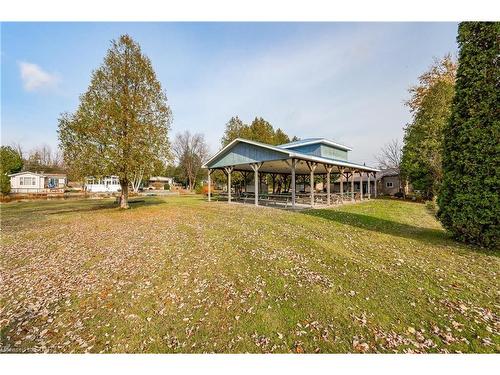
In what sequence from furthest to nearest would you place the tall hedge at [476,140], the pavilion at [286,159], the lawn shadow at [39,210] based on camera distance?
1. the pavilion at [286,159]
2. the lawn shadow at [39,210]
3. the tall hedge at [476,140]

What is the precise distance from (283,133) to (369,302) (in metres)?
43.3

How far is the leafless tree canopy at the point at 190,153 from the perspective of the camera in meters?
61.8

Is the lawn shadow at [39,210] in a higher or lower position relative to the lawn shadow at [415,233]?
lower

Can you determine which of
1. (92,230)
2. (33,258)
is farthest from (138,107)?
(33,258)

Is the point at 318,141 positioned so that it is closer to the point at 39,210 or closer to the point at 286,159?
the point at 286,159

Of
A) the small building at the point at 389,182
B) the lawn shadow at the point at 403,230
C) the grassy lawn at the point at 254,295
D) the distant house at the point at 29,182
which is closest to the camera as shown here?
the grassy lawn at the point at 254,295

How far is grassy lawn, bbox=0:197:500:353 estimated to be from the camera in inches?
139

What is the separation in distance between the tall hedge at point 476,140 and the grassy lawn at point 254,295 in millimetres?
883

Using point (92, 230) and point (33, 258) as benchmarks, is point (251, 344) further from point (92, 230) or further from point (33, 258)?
point (92, 230)

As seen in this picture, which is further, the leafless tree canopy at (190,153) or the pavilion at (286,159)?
the leafless tree canopy at (190,153)

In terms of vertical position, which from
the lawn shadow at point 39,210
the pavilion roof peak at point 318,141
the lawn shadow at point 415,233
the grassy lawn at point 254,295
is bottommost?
the grassy lawn at point 254,295

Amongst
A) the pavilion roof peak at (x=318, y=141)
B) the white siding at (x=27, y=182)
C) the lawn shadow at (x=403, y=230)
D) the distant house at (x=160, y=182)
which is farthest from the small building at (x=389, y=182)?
the white siding at (x=27, y=182)

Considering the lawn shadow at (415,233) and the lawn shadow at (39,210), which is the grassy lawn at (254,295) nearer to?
the lawn shadow at (415,233)

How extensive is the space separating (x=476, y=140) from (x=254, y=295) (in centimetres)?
857
